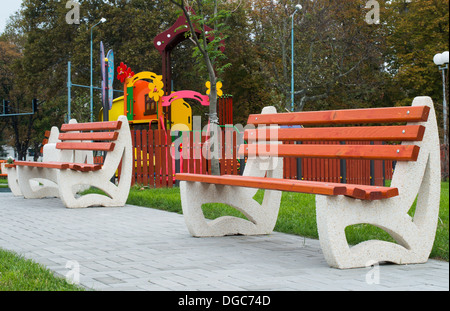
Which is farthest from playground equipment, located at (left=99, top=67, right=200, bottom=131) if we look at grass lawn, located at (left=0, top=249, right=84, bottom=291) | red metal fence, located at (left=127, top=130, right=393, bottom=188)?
grass lawn, located at (left=0, top=249, right=84, bottom=291)

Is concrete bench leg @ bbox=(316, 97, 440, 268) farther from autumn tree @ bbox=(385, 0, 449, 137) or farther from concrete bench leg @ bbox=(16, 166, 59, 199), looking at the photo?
autumn tree @ bbox=(385, 0, 449, 137)

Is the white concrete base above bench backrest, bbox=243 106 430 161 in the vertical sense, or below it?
below

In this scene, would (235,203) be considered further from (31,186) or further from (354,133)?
(31,186)

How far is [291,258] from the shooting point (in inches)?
212

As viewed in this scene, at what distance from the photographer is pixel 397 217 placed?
16.6 feet

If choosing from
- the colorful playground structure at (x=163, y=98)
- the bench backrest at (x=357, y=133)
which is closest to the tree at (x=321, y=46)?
the colorful playground structure at (x=163, y=98)

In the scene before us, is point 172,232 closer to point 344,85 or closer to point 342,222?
point 342,222

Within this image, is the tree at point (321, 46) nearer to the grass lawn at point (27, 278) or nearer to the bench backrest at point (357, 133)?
the bench backrest at point (357, 133)

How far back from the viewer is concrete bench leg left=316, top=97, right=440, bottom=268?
15.7 ft

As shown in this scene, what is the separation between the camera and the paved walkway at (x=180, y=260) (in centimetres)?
429

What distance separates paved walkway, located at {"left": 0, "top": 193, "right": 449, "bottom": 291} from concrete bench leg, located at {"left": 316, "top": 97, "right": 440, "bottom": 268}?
113 millimetres

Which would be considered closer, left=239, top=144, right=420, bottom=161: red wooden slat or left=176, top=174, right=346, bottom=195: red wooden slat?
left=176, top=174, right=346, bottom=195: red wooden slat

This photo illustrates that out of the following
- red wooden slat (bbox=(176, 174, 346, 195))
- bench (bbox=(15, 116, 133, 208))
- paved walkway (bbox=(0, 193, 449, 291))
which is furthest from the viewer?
bench (bbox=(15, 116, 133, 208))

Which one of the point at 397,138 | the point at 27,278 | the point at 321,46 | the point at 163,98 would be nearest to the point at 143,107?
the point at 163,98
